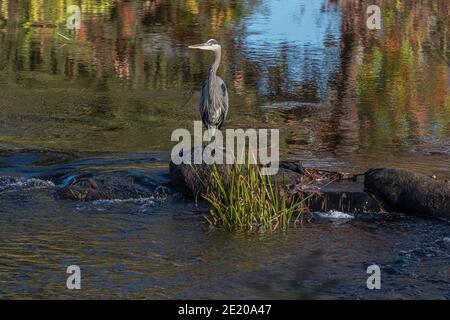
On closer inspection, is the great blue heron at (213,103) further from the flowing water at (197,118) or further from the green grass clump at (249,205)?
the green grass clump at (249,205)

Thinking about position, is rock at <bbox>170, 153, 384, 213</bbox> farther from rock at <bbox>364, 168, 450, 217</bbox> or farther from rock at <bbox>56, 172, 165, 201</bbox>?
rock at <bbox>56, 172, 165, 201</bbox>

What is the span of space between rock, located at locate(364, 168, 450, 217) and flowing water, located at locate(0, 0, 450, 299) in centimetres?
14

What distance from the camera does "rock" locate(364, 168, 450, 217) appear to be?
360 inches

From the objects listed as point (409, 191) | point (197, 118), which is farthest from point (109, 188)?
point (197, 118)

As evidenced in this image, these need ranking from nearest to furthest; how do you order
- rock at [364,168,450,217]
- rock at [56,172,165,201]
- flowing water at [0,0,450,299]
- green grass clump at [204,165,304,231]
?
1. flowing water at [0,0,450,299]
2. green grass clump at [204,165,304,231]
3. rock at [364,168,450,217]
4. rock at [56,172,165,201]

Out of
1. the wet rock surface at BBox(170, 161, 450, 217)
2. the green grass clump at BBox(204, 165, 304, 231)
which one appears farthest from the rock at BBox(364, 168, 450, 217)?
the green grass clump at BBox(204, 165, 304, 231)

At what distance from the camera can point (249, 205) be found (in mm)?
8578

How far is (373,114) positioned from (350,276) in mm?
5685

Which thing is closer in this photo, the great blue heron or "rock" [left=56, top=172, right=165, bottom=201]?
"rock" [left=56, top=172, right=165, bottom=201]

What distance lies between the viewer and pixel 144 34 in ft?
57.0

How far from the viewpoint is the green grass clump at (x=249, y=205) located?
8.48 m

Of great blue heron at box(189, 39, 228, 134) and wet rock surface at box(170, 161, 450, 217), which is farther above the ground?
great blue heron at box(189, 39, 228, 134)

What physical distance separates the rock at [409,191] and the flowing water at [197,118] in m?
0.14

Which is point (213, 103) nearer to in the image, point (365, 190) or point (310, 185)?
point (310, 185)
